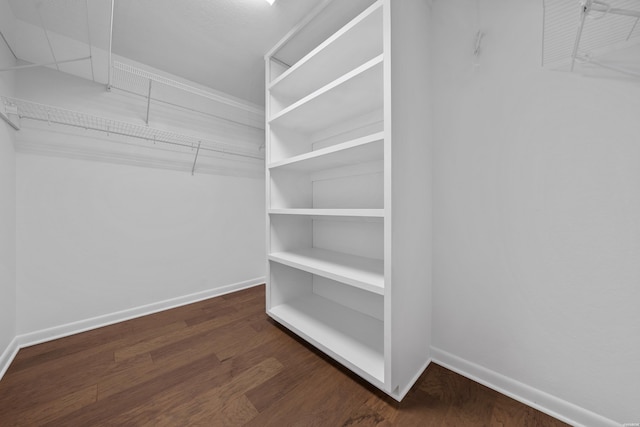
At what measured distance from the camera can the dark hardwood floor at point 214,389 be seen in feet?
2.95

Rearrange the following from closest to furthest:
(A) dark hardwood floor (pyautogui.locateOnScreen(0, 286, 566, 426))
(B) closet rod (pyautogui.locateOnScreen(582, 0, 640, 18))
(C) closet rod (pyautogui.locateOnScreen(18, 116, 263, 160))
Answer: (B) closet rod (pyautogui.locateOnScreen(582, 0, 640, 18)) < (A) dark hardwood floor (pyautogui.locateOnScreen(0, 286, 566, 426)) < (C) closet rod (pyautogui.locateOnScreen(18, 116, 263, 160))

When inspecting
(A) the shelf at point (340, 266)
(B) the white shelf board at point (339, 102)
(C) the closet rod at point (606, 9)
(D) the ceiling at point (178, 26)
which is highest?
(D) the ceiling at point (178, 26)

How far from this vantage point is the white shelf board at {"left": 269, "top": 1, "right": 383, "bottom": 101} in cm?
108

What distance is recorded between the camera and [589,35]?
2.63 feet

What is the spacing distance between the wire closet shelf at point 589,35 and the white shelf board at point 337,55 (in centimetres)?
68

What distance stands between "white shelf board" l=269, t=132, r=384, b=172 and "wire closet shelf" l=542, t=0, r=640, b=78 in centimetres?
71

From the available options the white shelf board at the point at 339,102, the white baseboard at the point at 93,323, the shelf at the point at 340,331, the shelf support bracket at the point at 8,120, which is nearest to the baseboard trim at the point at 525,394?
the shelf at the point at 340,331

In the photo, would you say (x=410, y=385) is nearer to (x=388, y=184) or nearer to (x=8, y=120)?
(x=388, y=184)

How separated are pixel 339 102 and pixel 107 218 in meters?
1.89

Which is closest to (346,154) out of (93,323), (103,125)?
(103,125)

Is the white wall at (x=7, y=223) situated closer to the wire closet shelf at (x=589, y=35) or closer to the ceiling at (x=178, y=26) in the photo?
the ceiling at (x=178, y=26)

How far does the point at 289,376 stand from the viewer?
1132mm

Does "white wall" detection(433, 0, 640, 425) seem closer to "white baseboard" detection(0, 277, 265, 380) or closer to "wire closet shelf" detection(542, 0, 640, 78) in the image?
"wire closet shelf" detection(542, 0, 640, 78)

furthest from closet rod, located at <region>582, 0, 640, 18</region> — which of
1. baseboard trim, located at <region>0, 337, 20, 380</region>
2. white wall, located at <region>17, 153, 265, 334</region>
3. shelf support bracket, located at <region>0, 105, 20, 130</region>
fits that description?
baseboard trim, located at <region>0, 337, 20, 380</region>
